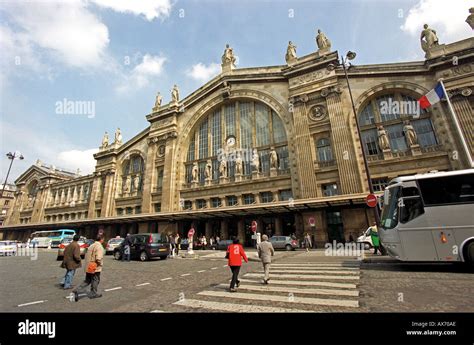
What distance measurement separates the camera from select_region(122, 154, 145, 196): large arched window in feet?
117

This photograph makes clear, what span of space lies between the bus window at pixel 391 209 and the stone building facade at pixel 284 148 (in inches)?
298

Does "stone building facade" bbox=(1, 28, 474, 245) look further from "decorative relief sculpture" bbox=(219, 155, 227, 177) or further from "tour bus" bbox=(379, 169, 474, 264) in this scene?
"tour bus" bbox=(379, 169, 474, 264)

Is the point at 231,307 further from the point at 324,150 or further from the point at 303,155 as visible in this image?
the point at 324,150

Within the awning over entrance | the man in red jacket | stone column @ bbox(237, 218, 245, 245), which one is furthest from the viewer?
stone column @ bbox(237, 218, 245, 245)

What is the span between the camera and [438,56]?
20.5 metres

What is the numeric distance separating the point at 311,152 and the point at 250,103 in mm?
11439

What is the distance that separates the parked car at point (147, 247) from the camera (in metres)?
15.4

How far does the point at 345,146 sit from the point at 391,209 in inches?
543

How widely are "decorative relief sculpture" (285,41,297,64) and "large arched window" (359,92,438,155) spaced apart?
35.3 ft

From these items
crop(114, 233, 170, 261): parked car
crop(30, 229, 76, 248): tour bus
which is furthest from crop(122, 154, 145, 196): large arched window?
crop(114, 233, 170, 261): parked car

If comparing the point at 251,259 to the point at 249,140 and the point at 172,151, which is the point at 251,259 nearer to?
the point at 249,140

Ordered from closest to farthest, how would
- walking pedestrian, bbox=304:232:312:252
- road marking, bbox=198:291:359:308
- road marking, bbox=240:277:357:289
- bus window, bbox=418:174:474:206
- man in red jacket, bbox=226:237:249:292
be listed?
1. road marking, bbox=198:291:359:308
2. road marking, bbox=240:277:357:289
3. man in red jacket, bbox=226:237:249:292
4. bus window, bbox=418:174:474:206
5. walking pedestrian, bbox=304:232:312:252
